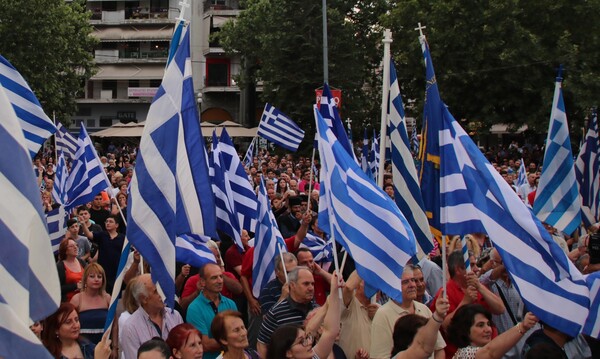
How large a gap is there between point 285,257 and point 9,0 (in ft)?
130

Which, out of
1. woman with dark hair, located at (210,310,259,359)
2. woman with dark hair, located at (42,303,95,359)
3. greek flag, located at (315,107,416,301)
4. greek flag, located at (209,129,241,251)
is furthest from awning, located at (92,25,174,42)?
woman with dark hair, located at (210,310,259,359)

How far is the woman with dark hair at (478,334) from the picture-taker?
243 inches

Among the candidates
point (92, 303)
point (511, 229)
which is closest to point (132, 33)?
point (92, 303)

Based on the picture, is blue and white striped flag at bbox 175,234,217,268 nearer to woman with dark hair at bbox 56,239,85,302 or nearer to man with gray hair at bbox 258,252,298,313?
man with gray hair at bbox 258,252,298,313

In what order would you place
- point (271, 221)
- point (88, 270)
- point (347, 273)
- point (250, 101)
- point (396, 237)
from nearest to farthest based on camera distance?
point (396, 237)
point (88, 270)
point (271, 221)
point (347, 273)
point (250, 101)

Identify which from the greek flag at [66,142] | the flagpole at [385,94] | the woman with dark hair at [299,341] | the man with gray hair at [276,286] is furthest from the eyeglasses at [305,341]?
the greek flag at [66,142]

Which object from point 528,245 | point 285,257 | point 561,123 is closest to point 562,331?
point 528,245

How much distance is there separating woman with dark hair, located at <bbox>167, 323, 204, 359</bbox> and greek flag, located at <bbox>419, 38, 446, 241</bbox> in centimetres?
247

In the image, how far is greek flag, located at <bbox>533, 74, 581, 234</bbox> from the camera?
10.3 m

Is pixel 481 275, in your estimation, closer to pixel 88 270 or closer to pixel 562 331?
pixel 562 331

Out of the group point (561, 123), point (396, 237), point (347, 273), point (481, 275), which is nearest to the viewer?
point (396, 237)

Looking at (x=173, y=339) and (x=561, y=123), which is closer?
(x=173, y=339)

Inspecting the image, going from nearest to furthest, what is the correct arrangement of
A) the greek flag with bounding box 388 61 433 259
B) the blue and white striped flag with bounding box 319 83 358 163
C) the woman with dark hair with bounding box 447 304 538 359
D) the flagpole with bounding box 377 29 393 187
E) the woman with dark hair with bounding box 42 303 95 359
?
1. the woman with dark hair with bounding box 447 304 538 359
2. the woman with dark hair with bounding box 42 303 95 359
3. the flagpole with bounding box 377 29 393 187
4. the greek flag with bounding box 388 61 433 259
5. the blue and white striped flag with bounding box 319 83 358 163

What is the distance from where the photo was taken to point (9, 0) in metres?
44.9
